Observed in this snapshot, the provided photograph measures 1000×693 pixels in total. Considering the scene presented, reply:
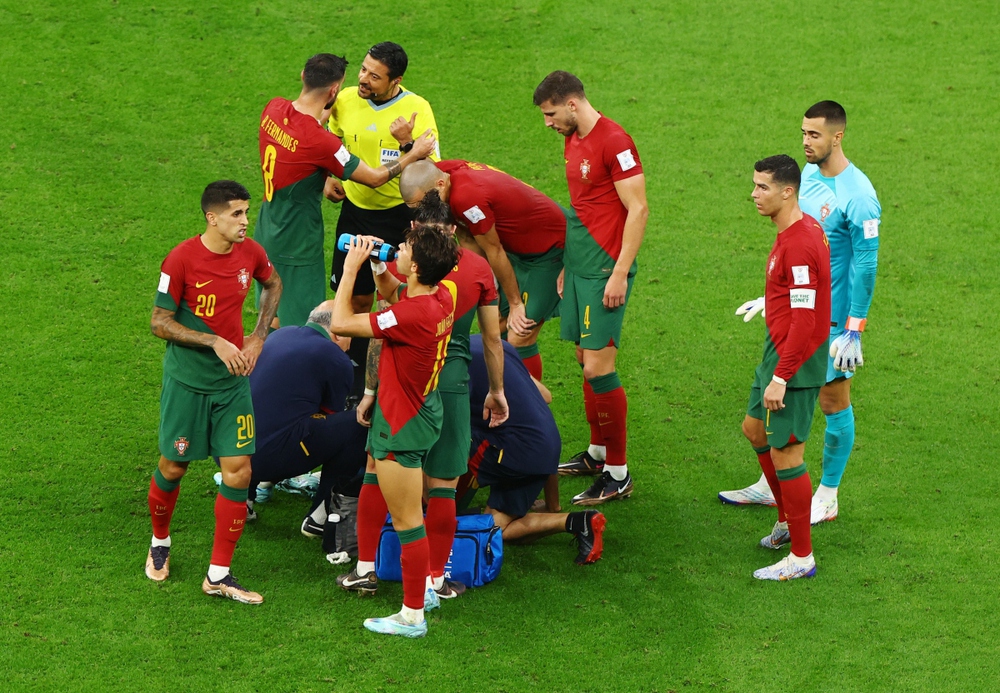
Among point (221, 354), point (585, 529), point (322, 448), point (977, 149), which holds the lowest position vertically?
point (585, 529)

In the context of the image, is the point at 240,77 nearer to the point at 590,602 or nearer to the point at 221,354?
the point at 221,354

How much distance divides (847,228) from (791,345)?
969 mm

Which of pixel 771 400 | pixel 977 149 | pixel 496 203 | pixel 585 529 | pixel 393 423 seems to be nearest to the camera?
pixel 393 423

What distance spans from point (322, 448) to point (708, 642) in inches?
81.2

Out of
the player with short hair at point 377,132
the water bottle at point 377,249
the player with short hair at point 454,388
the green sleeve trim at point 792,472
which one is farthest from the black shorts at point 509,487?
the player with short hair at point 377,132

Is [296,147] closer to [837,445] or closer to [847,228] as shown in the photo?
[847,228]

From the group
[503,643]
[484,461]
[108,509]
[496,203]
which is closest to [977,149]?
[496,203]

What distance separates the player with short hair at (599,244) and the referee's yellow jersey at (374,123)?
101 cm

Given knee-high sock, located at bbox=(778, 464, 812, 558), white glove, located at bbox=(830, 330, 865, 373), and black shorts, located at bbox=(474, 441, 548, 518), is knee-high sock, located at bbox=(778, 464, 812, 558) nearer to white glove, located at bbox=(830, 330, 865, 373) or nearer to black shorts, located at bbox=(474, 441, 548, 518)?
white glove, located at bbox=(830, 330, 865, 373)

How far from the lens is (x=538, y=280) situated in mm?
6688

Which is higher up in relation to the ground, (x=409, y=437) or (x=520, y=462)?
(x=409, y=437)

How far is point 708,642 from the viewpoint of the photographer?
207 inches

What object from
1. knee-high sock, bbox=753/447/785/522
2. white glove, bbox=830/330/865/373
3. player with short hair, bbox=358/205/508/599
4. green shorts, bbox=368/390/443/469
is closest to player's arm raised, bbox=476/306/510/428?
player with short hair, bbox=358/205/508/599

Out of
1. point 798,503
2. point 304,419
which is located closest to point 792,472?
point 798,503
